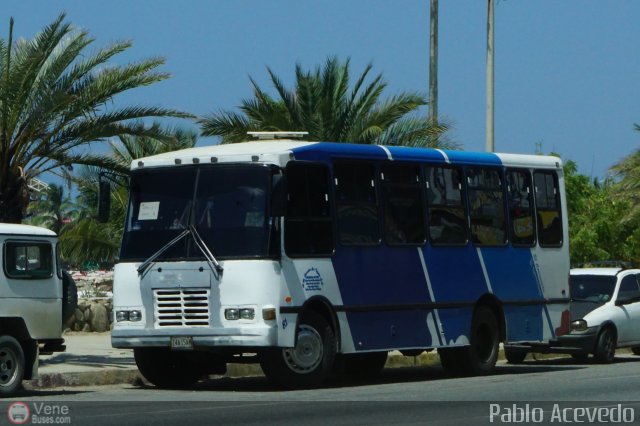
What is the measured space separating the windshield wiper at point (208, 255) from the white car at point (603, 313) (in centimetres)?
848

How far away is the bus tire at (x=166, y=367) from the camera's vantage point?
60.7 feet

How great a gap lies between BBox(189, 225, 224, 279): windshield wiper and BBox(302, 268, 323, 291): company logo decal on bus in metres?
1.10

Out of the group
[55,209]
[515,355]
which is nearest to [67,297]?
[515,355]

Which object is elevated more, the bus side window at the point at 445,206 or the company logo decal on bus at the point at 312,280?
the bus side window at the point at 445,206

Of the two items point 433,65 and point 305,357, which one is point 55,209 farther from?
point 305,357

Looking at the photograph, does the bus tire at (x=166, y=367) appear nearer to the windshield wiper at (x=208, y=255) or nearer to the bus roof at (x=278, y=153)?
the windshield wiper at (x=208, y=255)

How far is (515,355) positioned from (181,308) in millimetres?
8754

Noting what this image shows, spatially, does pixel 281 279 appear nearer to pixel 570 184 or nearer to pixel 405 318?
pixel 405 318

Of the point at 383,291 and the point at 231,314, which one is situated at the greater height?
the point at 383,291

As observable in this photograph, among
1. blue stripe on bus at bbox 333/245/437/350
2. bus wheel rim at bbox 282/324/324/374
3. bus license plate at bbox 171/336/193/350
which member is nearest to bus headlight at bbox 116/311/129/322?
bus license plate at bbox 171/336/193/350

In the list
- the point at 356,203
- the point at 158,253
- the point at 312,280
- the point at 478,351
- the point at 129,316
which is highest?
the point at 356,203

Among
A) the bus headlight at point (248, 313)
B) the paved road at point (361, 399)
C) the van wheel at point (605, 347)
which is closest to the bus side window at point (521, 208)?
the paved road at point (361, 399)

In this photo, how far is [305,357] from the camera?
1781 cm

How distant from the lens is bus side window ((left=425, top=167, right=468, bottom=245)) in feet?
66.1
